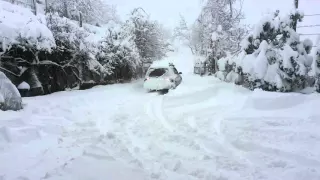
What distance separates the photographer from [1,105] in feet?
26.0

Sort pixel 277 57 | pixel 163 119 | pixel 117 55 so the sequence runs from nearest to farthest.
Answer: pixel 163 119 → pixel 277 57 → pixel 117 55

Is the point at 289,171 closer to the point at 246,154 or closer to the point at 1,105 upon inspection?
the point at 246,154

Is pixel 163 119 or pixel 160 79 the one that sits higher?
pixel 160 79

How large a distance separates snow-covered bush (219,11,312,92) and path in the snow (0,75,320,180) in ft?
7.27

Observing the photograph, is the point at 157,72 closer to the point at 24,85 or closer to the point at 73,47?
the point at 73,47

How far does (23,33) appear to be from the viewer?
1145 cm

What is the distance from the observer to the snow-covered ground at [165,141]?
14.6 ft

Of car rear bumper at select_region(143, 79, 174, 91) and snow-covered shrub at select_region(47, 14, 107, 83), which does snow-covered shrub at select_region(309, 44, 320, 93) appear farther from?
snow-covered shrub at select_region(47, 14, 107, 83)

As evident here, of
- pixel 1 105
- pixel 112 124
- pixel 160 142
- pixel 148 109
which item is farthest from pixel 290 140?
pixel 1 105

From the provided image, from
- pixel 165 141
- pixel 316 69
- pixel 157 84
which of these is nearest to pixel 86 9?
pixel 157 84

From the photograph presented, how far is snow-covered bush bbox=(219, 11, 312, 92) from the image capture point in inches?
477

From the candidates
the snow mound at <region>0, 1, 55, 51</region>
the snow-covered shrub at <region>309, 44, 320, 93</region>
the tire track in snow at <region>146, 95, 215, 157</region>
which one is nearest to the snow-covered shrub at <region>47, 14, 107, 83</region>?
the snow mound at <region>0, 1, 55, 51</region>

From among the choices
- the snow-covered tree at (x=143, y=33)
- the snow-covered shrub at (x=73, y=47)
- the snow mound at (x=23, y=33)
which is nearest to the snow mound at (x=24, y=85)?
the snow mound at (x=23, y=33)

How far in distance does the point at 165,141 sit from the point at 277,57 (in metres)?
8.16
